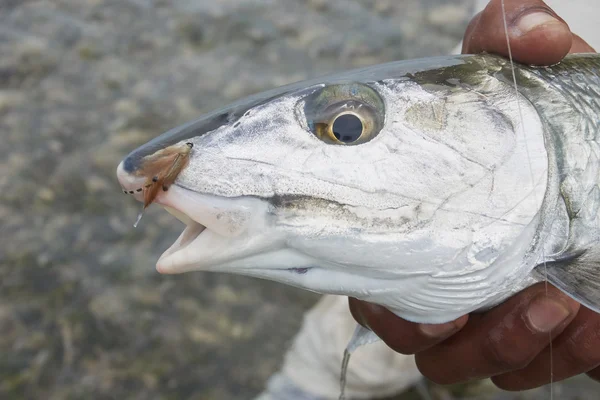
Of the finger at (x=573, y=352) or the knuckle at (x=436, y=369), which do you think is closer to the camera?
the finger at (x=573, y=352)

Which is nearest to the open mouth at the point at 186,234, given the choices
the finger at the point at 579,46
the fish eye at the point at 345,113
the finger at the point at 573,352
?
the fish eye at the point at 345,113

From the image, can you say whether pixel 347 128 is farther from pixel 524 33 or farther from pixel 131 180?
pixel 524 33

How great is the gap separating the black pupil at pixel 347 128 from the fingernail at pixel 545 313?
0.67m

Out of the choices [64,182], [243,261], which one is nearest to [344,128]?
[243,261]

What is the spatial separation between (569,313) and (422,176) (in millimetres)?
635

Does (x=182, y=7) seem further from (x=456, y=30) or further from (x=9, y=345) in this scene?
(x=9, y=345)

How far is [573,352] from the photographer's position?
5.06 ft

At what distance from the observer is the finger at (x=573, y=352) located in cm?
151

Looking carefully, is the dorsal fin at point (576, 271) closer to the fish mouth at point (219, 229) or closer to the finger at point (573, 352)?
the finger at point (573, 352)

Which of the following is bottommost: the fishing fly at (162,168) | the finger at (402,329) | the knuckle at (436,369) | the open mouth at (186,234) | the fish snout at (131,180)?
the knuckle at (436,369)

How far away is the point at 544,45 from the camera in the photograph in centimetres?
134

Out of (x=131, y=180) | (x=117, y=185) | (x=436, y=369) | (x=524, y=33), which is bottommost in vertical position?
(x=117, y=185)

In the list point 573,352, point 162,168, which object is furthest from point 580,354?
point 162,168

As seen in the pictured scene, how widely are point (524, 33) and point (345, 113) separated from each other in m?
0.60
